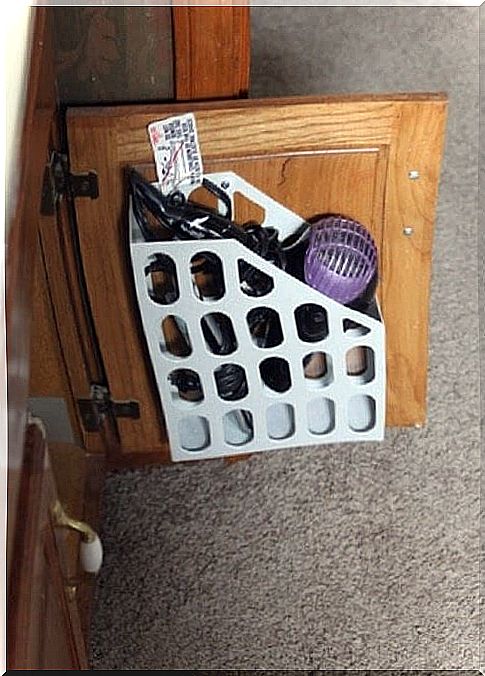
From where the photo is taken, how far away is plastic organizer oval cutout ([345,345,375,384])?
4.53ft

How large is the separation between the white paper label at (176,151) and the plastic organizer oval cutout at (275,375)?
257 millimetres

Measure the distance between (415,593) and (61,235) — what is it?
61 cm

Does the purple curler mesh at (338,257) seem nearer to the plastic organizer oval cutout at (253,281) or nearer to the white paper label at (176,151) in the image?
the plastic organizer oval cutout at (253,281)

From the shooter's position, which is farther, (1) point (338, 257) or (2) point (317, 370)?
(2) point (317, 370)

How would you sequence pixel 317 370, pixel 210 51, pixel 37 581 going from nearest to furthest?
pixel 37 581 < pixel 210 51 < pixel 317 370

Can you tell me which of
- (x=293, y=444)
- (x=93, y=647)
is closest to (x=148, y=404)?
(x=293, y=444)

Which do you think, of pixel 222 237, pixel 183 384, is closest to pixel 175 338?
pixel 183 384

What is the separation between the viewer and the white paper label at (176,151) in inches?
47.8

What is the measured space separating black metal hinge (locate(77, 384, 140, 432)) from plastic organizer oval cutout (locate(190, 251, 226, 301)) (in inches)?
7.5

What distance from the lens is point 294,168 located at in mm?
1267

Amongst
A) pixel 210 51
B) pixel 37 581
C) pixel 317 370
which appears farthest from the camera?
pixel 317 370

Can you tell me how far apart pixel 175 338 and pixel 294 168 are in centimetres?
26

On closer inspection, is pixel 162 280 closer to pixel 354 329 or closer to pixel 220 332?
pixel 220 332

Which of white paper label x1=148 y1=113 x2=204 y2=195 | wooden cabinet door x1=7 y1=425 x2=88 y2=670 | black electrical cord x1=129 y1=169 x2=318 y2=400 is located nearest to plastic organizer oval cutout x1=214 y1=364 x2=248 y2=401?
black electrical cord x1=129 y1=169 x2=318 y2=400
